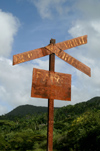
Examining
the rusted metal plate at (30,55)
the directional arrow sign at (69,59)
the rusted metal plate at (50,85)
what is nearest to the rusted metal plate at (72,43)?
the directional arrow sign at (69,59)

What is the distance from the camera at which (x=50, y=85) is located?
8734 mm

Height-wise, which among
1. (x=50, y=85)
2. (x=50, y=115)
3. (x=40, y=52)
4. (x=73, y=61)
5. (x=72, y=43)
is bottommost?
(x=50, y=115)

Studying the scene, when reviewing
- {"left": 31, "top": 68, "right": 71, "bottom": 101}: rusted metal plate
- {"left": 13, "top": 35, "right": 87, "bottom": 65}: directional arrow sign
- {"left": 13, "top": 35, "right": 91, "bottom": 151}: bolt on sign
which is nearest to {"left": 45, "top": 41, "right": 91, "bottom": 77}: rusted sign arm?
{"left": 13, "top": 35, "right": 91, "bottom": 151}: bolt on sign

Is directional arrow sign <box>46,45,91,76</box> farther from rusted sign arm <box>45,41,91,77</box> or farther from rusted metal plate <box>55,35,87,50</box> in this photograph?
rusted metal plate <box>55,35,87,50</box>

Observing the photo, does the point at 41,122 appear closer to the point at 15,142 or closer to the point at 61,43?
the point at 15,142

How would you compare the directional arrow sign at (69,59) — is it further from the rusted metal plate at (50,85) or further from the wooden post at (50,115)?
the rusted metal plate at (50,85)

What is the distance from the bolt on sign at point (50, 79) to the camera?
8.59 metres

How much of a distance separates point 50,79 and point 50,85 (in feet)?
0.84

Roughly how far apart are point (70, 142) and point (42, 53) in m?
15.3

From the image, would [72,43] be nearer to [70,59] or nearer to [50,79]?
[70,59]

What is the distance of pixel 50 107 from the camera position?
346 inches

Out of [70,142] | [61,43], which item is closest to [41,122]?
[70,142]

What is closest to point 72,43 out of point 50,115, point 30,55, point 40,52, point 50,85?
point 40,52

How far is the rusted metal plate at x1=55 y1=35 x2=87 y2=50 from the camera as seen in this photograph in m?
9.52
